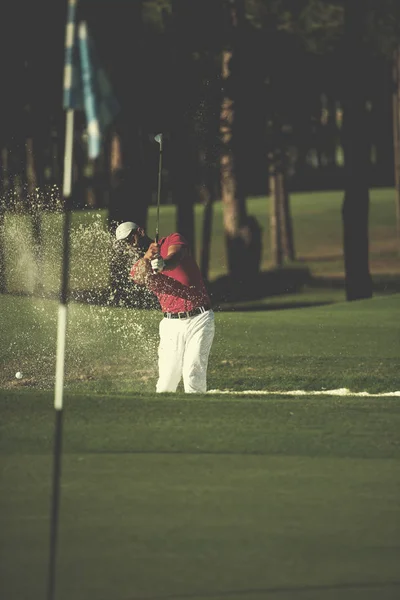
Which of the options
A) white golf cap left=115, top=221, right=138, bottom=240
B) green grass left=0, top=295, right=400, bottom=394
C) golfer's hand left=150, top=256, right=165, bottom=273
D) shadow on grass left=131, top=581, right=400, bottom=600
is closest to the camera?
shadow on grass left=131, top=581, right=400, bottom=600

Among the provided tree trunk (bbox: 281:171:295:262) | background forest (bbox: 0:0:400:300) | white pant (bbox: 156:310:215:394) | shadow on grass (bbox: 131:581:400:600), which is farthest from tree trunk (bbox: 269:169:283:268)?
shadow on grass (bbox: 131:581:400:600)

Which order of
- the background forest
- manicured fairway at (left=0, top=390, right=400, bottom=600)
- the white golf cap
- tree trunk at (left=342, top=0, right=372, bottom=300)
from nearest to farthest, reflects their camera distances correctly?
manicured fairway at (left=0, top=390, right=400, bottom=600) < the white golf cap < tree trunk at (left=342, top=0, right=372, bottom=300) < the background forest

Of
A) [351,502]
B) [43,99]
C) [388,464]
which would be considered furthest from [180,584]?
[43,99]

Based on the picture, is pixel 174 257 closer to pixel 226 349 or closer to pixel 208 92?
pixel 226 349

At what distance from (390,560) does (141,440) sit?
3190mm

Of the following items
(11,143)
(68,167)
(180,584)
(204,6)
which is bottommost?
(180,584)

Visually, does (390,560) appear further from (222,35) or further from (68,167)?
(222,35)

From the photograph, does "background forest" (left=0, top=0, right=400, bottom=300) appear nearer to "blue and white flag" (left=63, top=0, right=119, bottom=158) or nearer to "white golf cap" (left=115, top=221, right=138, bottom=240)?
"white golf cap" (left=115, top=221, right=138, bottom=240)

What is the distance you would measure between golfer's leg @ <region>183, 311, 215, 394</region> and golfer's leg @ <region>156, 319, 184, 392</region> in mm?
88

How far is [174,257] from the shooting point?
1320 cm

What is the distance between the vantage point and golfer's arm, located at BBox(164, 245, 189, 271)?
13164 mm

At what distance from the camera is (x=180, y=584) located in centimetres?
628

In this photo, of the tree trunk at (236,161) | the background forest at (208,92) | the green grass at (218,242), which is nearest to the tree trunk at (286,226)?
the green grass at (218,242)

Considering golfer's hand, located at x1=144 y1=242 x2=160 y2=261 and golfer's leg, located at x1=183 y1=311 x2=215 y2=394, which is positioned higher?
golfer's hand, located at x1=144 y1=242 x2=160 y2=261
